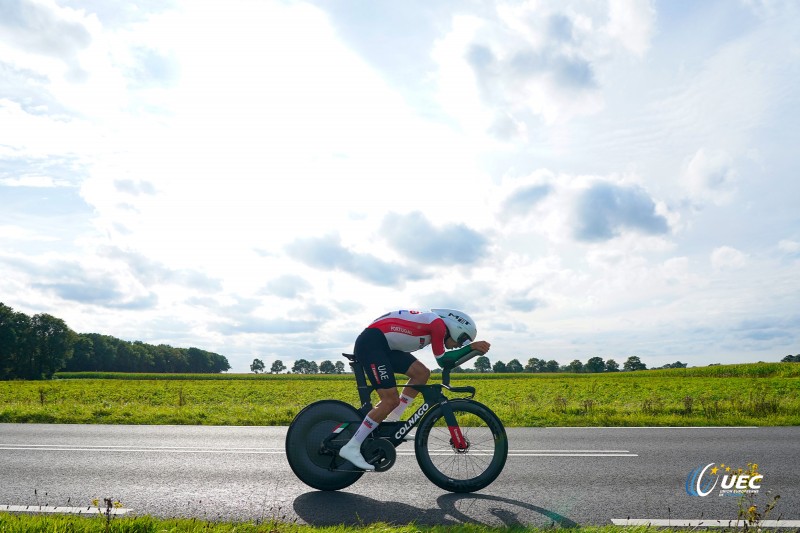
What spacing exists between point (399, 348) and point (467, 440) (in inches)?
46.6

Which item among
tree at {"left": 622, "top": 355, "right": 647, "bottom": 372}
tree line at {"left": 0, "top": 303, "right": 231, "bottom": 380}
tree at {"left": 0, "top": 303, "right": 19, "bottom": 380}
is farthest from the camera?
tree at {"left": 622, "top": 355, "right": 647, "bottom": 372}

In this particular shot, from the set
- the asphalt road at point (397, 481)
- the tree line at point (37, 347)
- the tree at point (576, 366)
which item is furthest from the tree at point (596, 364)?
the asphalt road at point (397, 481)

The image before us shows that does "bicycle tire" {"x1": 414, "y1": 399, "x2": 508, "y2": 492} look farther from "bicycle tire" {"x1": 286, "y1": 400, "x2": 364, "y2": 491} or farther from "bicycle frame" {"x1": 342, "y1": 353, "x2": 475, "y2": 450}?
"bicycle tire" {"x1": 286, "y1": 400, "x2": 364, "y2": 491}

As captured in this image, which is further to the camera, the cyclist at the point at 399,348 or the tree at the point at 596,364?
the tree at the point at 596,364

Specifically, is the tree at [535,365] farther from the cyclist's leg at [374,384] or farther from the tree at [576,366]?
the cyclist's leg at [374,384]

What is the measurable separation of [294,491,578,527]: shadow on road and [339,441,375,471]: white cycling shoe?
1.07ft

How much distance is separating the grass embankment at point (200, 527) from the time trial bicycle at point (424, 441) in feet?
4.48

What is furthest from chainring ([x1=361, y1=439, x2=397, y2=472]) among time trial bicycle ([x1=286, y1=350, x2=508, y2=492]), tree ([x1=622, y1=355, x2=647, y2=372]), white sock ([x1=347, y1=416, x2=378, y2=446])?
tree ([x1=622, y1=355, x2=647, y2=372])

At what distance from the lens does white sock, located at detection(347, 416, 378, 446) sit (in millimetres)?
6160

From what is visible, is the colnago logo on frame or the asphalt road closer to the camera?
the asphalt road

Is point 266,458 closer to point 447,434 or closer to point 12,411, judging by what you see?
point 447,434

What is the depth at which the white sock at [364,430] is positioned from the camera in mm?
6160

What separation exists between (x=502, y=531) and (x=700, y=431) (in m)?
8.66

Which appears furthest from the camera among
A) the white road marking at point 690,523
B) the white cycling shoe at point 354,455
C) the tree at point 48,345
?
the tree at point 48,345
